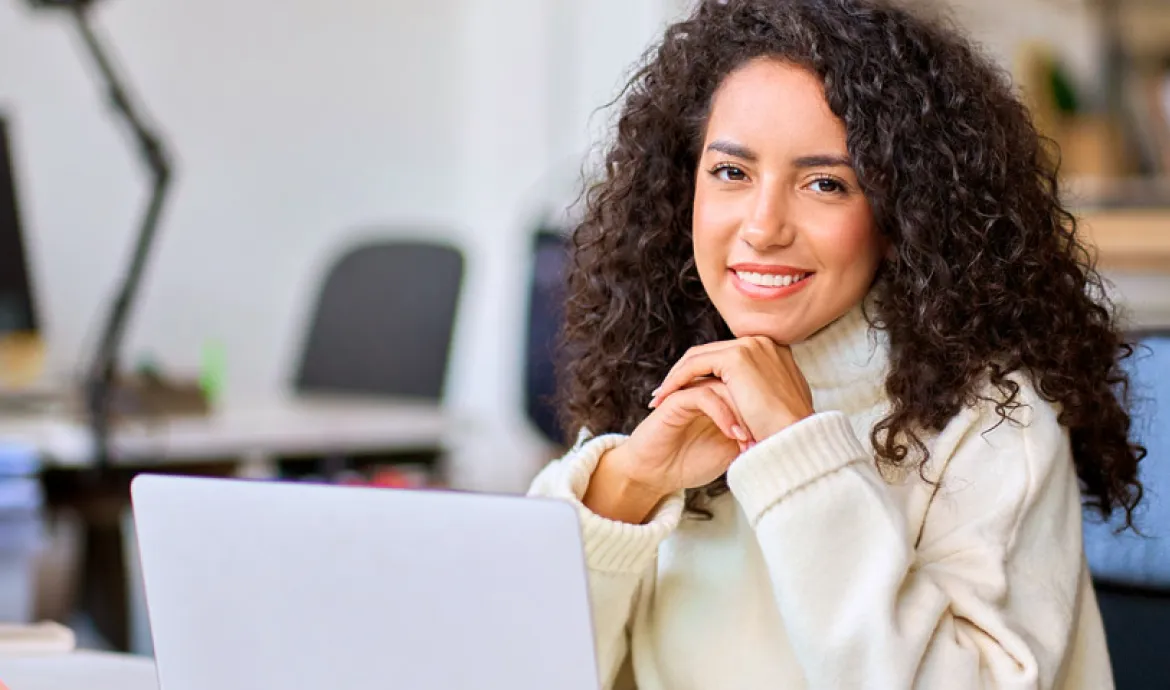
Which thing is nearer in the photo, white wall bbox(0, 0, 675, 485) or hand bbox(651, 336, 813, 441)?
hand bbox(651, 336, 813, 441)

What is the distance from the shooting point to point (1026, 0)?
15.0 ft

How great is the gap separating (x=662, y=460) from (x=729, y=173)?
0.22m

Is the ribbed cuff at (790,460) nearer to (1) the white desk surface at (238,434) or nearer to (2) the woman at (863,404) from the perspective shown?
(2) the woman at (863,404)

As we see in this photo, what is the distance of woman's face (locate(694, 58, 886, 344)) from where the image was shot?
1.03m

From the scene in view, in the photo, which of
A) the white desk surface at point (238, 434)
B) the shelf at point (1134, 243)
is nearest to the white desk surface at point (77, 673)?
the white desk surface at point (238, 434)

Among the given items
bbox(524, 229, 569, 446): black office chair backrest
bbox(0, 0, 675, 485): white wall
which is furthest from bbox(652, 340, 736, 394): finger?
bbox(0, 0, 675, 485): white wall

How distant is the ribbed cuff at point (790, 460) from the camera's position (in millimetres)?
937

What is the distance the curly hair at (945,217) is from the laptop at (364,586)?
362 millimetres

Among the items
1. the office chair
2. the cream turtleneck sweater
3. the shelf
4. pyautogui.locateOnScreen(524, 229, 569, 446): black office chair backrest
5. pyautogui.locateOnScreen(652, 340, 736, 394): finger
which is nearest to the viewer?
the cream turtleneck sweater

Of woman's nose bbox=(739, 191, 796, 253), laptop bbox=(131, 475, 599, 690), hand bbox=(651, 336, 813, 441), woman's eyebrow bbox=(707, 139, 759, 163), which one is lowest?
laptop bbox=(131, 475, 599, 690)

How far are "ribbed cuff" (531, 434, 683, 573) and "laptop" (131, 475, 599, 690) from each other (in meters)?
0.24

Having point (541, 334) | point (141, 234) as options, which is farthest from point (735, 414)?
point (541, 334)

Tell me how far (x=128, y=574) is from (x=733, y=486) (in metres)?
1.66

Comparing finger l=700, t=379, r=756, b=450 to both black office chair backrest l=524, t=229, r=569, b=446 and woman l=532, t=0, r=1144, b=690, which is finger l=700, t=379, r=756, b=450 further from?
black office chair backrest l=524, t=229, r=569, b=446
